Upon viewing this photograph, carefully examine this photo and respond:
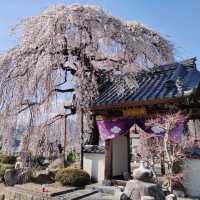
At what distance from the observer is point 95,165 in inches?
439

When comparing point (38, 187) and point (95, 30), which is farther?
point (95, 30)

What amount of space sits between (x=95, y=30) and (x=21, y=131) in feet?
17.2

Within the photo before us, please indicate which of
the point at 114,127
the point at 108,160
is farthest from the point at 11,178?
the point at 114,127

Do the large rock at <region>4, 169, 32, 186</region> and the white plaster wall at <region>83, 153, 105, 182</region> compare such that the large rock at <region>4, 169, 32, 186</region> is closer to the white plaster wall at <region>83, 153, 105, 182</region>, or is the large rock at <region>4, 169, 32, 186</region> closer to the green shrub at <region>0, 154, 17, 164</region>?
the white plaster wall at <region>83, 153, 105, 182</region>

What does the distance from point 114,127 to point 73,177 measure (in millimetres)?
2255

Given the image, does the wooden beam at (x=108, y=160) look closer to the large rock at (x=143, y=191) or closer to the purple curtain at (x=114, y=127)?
the purple curtain at (x=114, y=127)

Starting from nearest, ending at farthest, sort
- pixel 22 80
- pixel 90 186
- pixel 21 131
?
pixel 90 186
pixel 22 80
pixel 21 131

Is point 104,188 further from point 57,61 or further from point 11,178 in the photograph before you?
point 57,61

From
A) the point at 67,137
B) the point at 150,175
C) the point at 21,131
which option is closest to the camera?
the point at 150,175

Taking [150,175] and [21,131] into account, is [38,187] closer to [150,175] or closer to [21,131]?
[21,131]

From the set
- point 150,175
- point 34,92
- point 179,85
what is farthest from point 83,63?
point 150,175

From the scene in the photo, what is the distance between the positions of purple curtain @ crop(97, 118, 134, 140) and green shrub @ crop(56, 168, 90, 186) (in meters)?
1.57

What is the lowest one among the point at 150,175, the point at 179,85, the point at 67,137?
the point at 150,175

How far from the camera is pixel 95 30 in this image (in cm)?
1237
